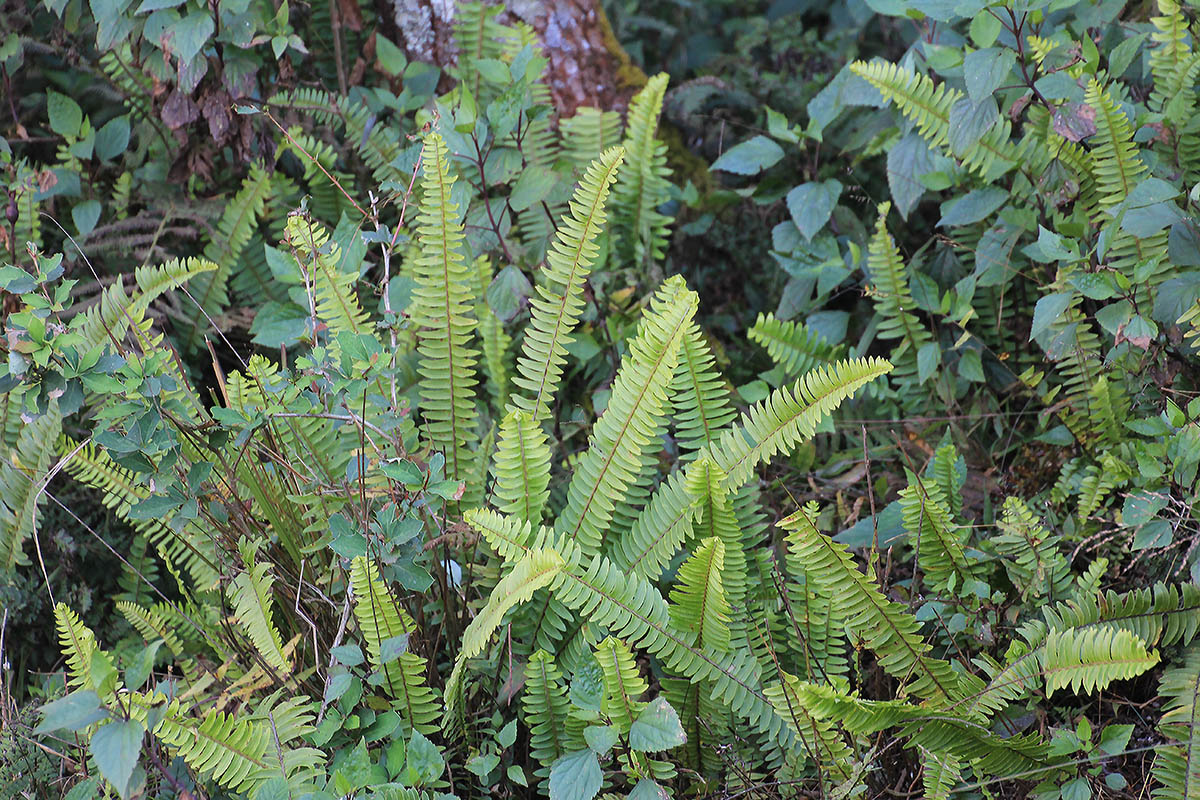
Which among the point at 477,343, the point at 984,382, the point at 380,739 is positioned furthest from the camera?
the point at 477,343

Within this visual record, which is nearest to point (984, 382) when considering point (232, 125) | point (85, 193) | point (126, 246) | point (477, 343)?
point (477, 343)

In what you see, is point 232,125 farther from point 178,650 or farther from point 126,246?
point 178,650

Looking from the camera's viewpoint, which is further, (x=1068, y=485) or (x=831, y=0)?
(x=831, y=0)

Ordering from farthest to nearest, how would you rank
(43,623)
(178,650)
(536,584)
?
(43,623), (178,650), (536,584)

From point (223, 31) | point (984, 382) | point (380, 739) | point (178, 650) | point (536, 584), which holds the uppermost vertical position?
point (223, 31)

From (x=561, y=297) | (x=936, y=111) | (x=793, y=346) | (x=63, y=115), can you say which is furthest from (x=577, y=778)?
(x=63, y=115)

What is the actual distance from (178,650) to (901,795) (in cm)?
170

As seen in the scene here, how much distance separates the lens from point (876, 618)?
80.5 inches

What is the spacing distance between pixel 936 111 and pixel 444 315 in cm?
152

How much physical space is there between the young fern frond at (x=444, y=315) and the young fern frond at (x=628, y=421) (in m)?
0.35

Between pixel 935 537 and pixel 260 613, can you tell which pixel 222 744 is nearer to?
pixel 260 613

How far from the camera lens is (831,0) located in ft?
15.8

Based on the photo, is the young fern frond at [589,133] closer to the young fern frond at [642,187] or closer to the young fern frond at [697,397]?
the young fern frond at [642,187]

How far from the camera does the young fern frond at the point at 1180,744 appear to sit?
6.08 ft
